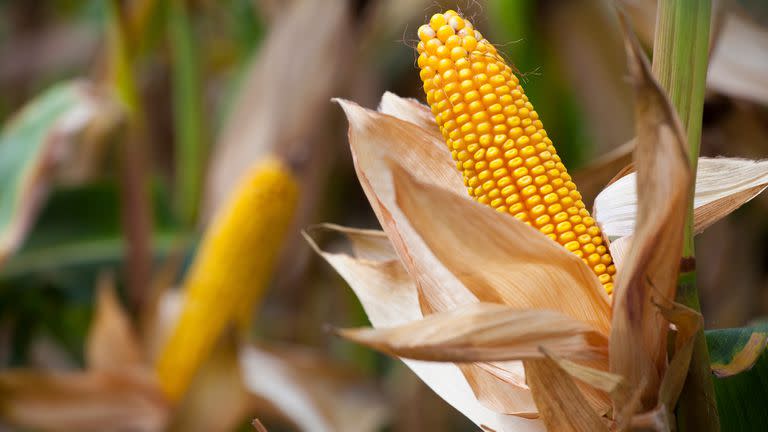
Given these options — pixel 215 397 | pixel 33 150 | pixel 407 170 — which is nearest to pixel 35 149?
pixel 33 150

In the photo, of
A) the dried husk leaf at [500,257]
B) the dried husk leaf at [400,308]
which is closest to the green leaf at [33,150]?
the dried husk leaf at [400,308]

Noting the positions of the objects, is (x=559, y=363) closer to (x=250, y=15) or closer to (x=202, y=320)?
(x=202, y=320)

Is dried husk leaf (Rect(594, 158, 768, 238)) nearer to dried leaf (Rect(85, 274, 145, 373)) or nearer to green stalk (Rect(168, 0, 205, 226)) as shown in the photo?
dried leaf (Rect(85, 274, 145, 373))

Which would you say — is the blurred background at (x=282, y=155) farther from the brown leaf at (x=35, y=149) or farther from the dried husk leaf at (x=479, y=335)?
the dried husk leaf at (x=479, y=335)

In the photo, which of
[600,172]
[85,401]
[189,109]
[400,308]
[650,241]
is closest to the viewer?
[650,241]

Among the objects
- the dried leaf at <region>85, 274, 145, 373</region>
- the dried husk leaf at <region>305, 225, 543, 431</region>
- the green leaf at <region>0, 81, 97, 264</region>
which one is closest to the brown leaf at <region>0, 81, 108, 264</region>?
the green leaf at <region>0, 81, 97, 264</region>

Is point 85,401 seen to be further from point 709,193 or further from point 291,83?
point 709,193
